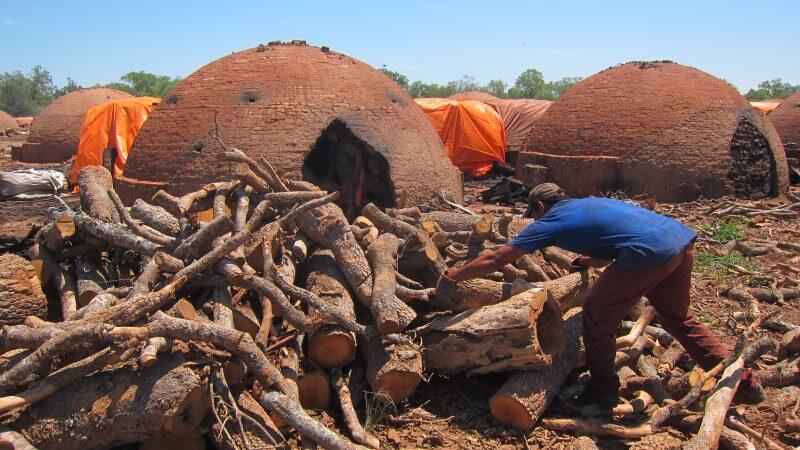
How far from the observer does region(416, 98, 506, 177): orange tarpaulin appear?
14.8 meters

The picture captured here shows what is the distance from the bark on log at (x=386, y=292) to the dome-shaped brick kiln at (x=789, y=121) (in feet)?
46.6

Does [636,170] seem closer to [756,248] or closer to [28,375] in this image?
[756,248]

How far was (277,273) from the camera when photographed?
380 cm

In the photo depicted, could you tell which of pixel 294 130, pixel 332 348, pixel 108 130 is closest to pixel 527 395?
pixel 332 348

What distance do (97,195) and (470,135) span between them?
36.1 ft

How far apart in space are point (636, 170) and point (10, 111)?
153 ft

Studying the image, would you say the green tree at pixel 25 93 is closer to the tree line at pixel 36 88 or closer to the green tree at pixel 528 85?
the tree line at pixel 36 88

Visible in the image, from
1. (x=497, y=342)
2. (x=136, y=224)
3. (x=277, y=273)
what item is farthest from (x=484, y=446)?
(x=136, y=224)

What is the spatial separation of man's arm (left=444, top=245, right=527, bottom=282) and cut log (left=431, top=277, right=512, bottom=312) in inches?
8.7

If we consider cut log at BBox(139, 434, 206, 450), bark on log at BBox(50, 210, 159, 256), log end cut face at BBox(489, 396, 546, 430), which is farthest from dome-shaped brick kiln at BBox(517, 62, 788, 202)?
cut log at BBox(139, 434, 206, 450)

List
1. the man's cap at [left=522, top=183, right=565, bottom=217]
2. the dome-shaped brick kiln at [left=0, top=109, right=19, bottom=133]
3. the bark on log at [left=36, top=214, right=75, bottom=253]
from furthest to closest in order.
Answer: the dome-shaped brick kiln at [left=0, top=109, right=19, bottom=133], the bark on log at [left=36, top=214, right=75, bottom=253], the man's cap at [left=522, top=183, right=565, bottom=217]

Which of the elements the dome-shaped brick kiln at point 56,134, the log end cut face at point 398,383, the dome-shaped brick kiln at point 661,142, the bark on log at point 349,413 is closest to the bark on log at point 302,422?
the bark on log at point 349,413

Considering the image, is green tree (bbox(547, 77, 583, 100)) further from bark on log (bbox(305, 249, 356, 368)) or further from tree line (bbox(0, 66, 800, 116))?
bark on log (bbox(305, 249, 356, 368))

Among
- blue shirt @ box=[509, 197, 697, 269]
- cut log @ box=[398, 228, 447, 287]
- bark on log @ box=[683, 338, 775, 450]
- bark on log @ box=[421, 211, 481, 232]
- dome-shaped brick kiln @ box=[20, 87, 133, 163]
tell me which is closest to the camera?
bark on log @ box=[683, 338, 775, 450]
